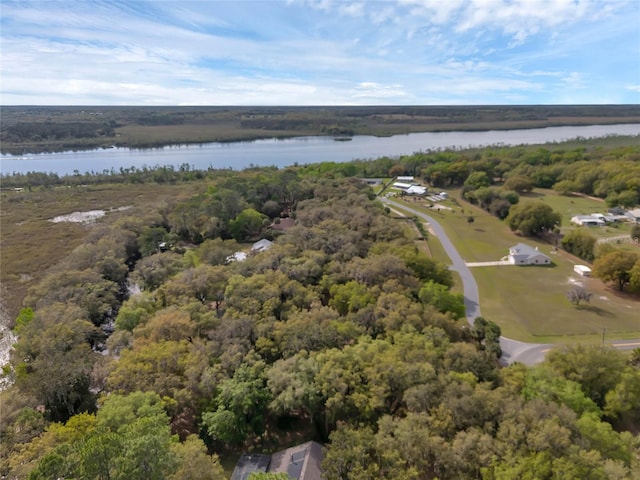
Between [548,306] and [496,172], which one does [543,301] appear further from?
[496,172]

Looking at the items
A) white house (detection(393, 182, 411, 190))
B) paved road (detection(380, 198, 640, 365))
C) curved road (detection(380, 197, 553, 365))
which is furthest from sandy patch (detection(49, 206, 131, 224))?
white house (detection(393, 182, 411, 190))

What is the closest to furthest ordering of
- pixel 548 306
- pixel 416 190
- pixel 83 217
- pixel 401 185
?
1. pixel 548 306
2. pixel 83 217
3. pixel 416 190
4. pixel 401 185

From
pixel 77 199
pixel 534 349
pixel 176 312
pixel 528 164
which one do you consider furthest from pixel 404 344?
pixel 528 164

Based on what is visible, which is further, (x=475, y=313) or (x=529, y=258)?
(x=529, y=258)

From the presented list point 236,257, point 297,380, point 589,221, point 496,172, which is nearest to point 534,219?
point 589,221

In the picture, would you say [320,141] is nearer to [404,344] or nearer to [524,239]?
[524,239]

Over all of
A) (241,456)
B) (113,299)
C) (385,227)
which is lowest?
(241,456)

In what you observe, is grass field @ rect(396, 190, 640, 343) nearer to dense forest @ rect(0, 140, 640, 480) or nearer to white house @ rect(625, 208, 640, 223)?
dense forest @ rect(0, 140, 640, 480)
